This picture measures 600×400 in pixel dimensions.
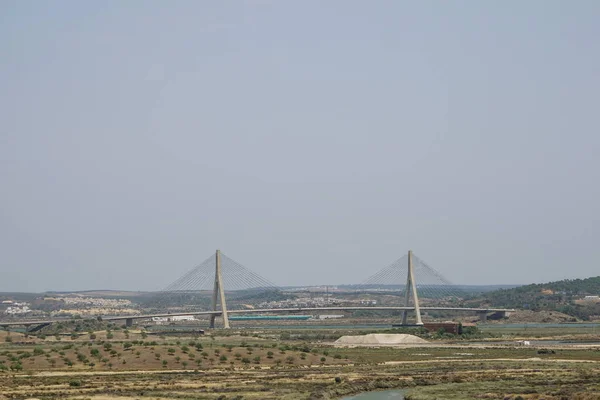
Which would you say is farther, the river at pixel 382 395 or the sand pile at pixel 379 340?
the sand pile at pixel 379 340

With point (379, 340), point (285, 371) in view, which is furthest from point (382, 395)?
point (379, 340)

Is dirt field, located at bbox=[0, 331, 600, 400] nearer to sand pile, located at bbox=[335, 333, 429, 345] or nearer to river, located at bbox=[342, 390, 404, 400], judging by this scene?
river, located at bbox=[342, 390, 404, 400]

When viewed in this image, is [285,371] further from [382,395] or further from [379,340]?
[379,340]

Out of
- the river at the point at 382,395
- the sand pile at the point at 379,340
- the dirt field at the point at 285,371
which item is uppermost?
the sand pile at the point at 379,340

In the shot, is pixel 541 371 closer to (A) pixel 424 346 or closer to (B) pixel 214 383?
(B) pixel 214 383

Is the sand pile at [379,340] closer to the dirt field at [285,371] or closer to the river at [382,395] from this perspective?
the dirt field at [285,371]

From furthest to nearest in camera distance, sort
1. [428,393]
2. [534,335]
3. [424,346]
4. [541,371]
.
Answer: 1. [534,335]
2. [424,346]
3. [541,371]
4. [428,393]

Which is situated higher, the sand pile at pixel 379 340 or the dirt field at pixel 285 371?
the sand pile at pixel 379 340

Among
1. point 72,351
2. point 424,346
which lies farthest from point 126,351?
point 424,346

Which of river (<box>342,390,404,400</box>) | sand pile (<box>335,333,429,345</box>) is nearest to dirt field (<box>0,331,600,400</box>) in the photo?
river (<box>342,390,404,400</box>)

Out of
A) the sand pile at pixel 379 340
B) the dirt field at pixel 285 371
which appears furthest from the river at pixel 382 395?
the sand pile at pixel 379 340

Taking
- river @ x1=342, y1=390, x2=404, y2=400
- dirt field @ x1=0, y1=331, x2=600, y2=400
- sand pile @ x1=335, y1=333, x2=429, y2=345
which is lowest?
river @ x1=342, y1=390, x2=404, y2=400
